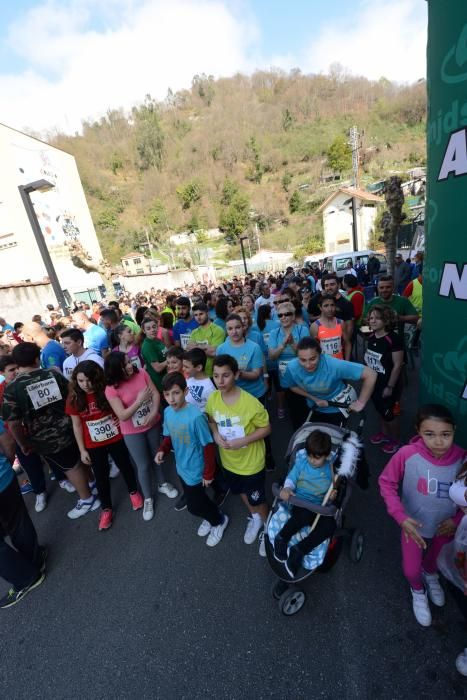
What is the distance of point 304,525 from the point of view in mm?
2355

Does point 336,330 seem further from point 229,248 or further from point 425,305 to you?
point 229,248

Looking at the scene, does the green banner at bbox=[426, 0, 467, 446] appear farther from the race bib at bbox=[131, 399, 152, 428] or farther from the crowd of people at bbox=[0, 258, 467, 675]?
the race bib at bbox=[131, 399, 152, 428]

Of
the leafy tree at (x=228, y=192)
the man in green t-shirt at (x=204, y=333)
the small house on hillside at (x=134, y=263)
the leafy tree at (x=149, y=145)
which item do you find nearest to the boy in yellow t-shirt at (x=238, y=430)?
the man in green t-shirt at (x=204, y=333)

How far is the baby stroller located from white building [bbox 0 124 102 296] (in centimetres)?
2389

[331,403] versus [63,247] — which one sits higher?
[63,247]

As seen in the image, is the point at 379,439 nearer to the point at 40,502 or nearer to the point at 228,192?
the point at 40,502

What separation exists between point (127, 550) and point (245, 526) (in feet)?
3.98

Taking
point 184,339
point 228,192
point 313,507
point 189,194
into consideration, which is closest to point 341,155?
point 228,192

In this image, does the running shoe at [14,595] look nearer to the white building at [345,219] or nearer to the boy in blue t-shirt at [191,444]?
the boy in blue t-shirt at [191,444]

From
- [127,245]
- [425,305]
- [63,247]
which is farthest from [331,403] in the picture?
[127,245]

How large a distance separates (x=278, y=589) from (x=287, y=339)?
2.47m

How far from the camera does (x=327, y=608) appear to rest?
239 cm

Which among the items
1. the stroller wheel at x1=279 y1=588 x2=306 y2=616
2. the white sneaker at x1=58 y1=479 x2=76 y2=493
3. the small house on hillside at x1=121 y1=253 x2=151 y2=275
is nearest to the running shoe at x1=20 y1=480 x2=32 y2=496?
the white sneaker at x1=58 y1=479 x2=76 y2=493

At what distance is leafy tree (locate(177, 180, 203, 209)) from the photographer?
7381 centimetres
